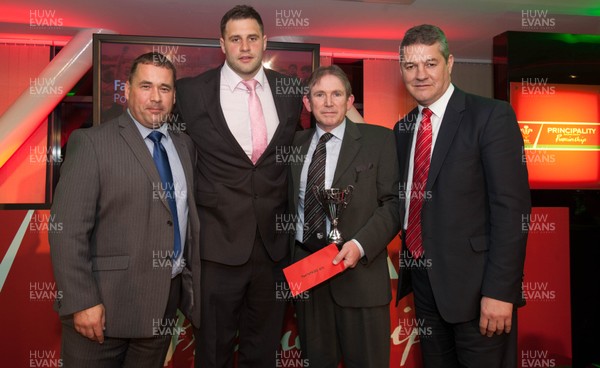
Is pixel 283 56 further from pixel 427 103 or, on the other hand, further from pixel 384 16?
pixel 427 103

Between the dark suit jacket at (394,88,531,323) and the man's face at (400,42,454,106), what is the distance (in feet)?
0.29

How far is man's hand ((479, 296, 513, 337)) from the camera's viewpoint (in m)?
1.76

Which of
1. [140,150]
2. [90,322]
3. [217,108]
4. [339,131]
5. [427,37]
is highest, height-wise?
[427,37]

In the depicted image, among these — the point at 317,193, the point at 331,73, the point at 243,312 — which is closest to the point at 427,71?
the point at 331,73

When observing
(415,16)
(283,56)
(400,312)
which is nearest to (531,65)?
(415,16)

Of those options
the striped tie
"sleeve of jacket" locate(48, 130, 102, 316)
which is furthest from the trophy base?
"sleeve of jacket" locate(48, 130, 102, 316)

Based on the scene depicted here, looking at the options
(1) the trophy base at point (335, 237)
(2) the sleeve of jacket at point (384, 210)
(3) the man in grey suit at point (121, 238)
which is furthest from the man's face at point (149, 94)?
(2) the sleeve of jacket at point (384, 210)

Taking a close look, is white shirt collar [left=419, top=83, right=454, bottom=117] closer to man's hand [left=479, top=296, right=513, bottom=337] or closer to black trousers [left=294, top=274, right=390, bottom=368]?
man's hand [left=479, top=296, right=513, bottom=337]

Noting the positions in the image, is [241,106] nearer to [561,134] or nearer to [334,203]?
[334,203]

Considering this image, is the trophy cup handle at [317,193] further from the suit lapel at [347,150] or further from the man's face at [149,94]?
the man's face at [149,94]

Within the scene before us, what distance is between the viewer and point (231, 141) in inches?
84.3

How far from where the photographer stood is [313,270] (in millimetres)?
1984

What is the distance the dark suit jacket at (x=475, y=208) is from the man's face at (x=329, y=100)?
1.75 feet

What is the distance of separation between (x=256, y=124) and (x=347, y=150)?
474mm
